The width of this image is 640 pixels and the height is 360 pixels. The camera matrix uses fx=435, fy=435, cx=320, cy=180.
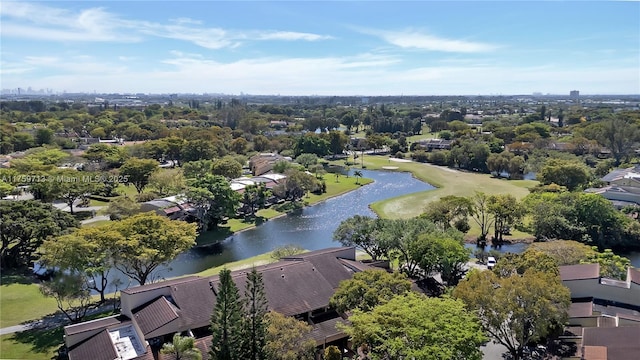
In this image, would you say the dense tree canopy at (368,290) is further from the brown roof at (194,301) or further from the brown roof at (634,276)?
the brown roof at (634,276)

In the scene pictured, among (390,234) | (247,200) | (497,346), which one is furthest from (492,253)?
(247,200)

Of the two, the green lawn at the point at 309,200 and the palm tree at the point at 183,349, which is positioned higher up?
the palm tree at the point at 183,349

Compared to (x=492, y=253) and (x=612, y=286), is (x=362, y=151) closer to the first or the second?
(x=492, y=253)

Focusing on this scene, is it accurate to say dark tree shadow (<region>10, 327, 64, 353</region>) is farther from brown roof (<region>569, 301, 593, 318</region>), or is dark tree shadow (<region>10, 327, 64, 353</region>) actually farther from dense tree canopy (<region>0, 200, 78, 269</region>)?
brown roof (<region>569, 301, 593, 318</region>)

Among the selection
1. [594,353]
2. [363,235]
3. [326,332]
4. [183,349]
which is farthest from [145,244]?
[594,353]

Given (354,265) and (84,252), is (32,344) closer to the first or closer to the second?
(84,252)

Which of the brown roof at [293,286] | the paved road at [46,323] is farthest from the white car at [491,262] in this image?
the paved road at [46,323]
